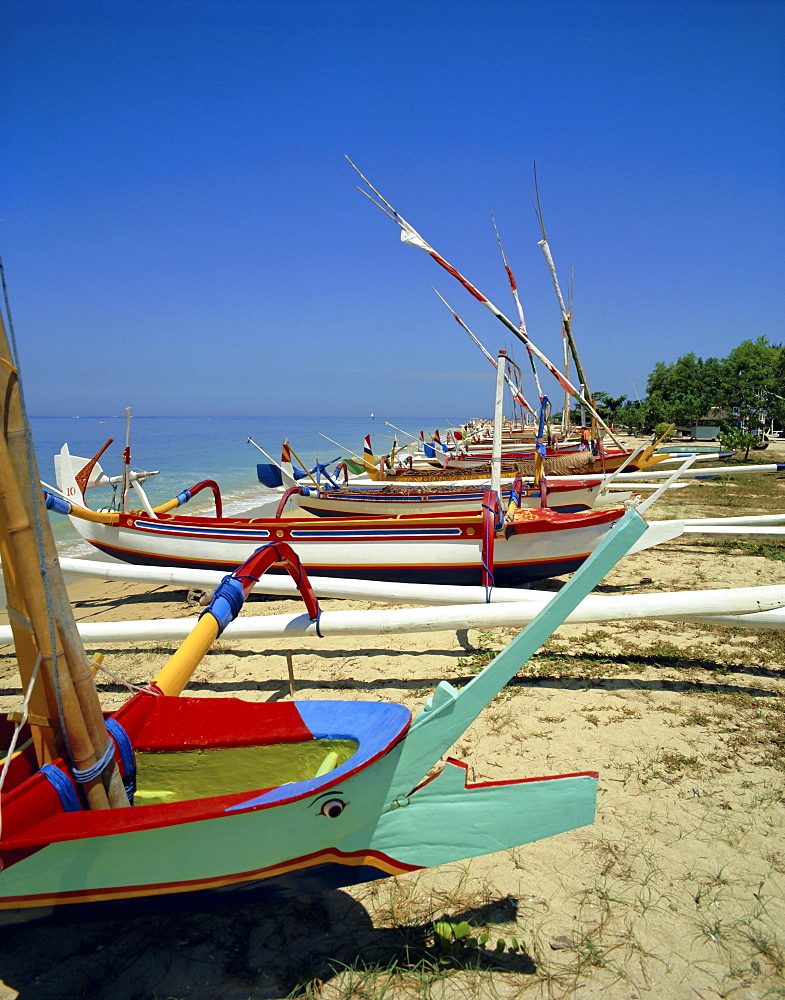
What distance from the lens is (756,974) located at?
219 centimetres

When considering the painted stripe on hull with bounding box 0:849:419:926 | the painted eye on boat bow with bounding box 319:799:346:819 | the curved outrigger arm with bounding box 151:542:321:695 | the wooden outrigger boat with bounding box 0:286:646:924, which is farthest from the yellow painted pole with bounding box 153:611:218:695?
the painted eye on boat bow with bounding box 319:799:346:819

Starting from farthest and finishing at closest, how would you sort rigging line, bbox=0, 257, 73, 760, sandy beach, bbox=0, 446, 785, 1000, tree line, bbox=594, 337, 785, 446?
tree line, bbox=594, 337, 785, 446
sandy beach, bbox=0, 446, 785, 1000
rigging line, bbox=0, 257, 73, 760

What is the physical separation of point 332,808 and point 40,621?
1.24m

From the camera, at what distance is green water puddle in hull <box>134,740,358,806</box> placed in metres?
2.48

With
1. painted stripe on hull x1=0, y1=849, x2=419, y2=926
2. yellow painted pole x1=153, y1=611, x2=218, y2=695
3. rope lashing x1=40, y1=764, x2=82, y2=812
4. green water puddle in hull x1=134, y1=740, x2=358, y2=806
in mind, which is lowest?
painted stripe on hull x1=0, y1=849, x2=419, y2=926

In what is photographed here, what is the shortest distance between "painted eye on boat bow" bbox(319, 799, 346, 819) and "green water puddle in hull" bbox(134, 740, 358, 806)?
0.43 m

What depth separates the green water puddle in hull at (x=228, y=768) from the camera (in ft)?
8.13

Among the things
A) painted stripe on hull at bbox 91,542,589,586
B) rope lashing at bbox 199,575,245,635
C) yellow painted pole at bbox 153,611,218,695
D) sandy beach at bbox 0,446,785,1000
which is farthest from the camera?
painted stripe on hull at bbox 91,542,589,586

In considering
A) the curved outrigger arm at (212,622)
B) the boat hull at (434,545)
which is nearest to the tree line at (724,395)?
the boat hull at (434,545)

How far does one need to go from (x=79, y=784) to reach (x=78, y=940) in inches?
40.8

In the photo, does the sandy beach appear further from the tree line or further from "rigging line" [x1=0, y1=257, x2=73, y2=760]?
the tree line

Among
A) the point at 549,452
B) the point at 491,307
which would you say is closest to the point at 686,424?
the point at 549,452

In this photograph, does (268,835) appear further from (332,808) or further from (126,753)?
(126,753)

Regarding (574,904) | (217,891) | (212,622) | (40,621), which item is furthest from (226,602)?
(574,904)
